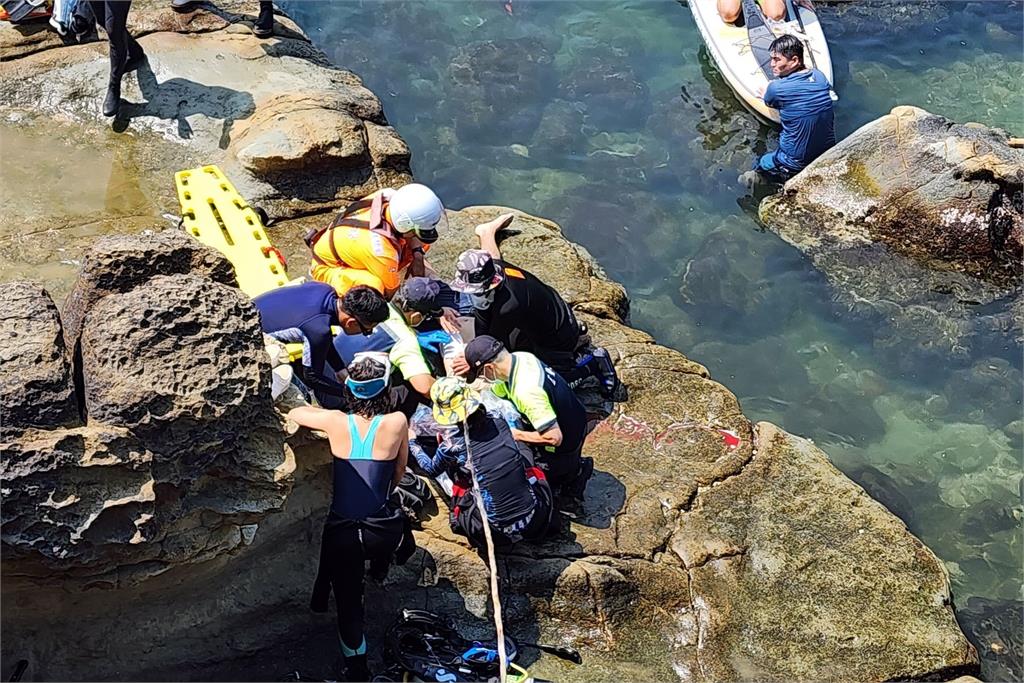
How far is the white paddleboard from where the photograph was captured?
11.9m

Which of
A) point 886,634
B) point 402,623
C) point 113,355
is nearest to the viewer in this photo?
point 113,355

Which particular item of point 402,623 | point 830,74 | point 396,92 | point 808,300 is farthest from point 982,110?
point 402,623

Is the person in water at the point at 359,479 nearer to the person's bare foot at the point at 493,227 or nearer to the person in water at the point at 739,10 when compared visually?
the person's bare foot at the point at 493,227

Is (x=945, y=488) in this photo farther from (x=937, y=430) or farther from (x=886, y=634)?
(x=886, y=634)

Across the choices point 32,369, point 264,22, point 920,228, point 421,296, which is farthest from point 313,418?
point 920,228

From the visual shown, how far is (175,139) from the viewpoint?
9477mm

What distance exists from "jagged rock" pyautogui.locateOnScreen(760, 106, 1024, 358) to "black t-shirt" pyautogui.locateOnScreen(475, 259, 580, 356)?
3.61 m

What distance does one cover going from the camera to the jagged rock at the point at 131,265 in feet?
16.8

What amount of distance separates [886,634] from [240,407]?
393 centimetres

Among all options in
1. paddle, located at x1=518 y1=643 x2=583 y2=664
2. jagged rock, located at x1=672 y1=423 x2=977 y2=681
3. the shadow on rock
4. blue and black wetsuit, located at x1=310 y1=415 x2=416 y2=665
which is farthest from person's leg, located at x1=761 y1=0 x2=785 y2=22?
blue and black wetsuit, located at x1=310 y1=415 x2=416 y2=665

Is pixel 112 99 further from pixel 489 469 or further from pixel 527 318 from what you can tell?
pixel 489 469

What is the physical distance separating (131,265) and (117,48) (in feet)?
16.0

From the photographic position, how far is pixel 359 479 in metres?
5.32

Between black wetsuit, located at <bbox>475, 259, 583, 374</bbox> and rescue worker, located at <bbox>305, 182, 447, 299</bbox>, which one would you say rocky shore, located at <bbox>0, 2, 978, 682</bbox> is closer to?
black wetsuit, located at <bbox>475, 259, 583, 374</bbox>
